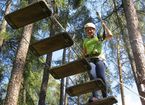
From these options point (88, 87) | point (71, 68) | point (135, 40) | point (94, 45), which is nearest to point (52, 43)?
point (71, 68)

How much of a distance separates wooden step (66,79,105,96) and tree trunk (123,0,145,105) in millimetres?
2177

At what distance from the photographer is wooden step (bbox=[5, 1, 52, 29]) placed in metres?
5.39

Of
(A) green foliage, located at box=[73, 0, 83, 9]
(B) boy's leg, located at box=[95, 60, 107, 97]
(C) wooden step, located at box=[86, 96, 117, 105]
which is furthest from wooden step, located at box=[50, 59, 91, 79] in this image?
(A) green foliage, located at box=[73, 0, 83, 9]

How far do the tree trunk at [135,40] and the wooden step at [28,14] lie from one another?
3.40 meters

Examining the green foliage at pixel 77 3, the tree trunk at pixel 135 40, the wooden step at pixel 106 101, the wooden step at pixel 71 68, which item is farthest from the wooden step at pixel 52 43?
the green foliage at pixel 77 3

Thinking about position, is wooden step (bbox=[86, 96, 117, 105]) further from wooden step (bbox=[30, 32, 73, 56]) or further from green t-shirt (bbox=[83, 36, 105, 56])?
wooden step (bbox=[30, 32, 73, 56])

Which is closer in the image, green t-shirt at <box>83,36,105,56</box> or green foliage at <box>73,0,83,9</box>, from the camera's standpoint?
green t-shirt at <box>83,36,105,56</box>

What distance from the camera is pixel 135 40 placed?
8.71m

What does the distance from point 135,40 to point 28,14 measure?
3.93m

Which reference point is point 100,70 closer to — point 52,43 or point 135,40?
point 52,43

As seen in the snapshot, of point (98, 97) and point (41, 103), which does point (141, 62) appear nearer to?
point (98, 97)

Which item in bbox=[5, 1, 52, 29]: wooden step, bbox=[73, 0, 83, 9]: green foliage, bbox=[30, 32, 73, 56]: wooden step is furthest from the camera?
bbox=[73, 0, 83, 9]: green foliage

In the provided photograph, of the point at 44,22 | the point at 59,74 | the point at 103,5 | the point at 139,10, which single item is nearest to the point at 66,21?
the point at 44,22

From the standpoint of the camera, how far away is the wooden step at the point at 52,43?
18.9 feet
